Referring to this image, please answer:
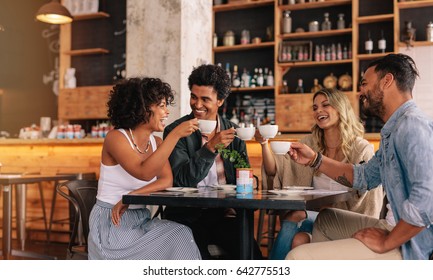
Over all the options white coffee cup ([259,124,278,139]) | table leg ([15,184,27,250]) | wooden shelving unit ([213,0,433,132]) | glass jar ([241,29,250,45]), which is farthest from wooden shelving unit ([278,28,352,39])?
white coffee cup ([259,124,278,139])

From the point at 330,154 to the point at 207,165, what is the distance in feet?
2.49

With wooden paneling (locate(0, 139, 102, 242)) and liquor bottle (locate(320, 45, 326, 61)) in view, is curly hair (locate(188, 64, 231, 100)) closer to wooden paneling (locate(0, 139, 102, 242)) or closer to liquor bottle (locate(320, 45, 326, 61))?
wooden paneling (locate(0, 139, 102, 242))

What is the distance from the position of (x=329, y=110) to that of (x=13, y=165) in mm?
3755

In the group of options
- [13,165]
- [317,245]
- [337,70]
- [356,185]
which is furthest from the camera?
[337,70]

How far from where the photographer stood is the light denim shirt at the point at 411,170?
5.43 feet

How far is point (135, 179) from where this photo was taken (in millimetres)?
2363

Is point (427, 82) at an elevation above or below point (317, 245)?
above

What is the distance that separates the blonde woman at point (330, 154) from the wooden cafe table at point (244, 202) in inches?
19.5

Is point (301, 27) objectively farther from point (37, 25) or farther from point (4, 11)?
point (4, 11)

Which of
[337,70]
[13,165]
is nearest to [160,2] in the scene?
[13,165]

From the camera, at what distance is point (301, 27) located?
269 inches

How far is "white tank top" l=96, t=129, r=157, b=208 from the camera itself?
2.33m

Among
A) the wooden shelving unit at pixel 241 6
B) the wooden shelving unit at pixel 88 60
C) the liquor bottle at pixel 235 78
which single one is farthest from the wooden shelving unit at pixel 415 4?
the wooden shelving unit at pixel 88 60

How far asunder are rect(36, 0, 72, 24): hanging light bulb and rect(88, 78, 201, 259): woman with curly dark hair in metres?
4.17
